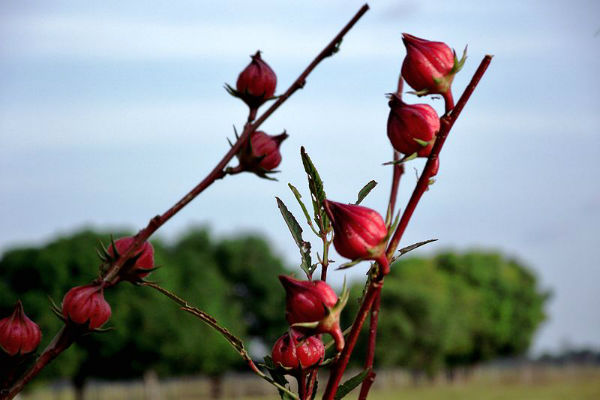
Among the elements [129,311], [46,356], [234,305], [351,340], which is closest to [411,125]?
[351,340]

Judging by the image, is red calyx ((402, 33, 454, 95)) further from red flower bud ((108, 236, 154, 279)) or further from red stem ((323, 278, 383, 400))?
red flower bud ((108, 236, 154, 279))

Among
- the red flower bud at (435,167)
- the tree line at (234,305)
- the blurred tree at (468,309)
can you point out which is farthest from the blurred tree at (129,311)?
the red flower bud at (435,167)

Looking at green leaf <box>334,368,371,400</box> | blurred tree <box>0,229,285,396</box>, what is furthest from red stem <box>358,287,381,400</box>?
blurred tree <box>0,229,285,396</box>

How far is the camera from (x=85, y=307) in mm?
913

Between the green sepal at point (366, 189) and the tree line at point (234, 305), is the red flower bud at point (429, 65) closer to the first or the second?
the green sepal at point (366, 189)

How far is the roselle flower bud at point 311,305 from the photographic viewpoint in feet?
2.64

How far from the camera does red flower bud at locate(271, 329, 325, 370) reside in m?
0.93

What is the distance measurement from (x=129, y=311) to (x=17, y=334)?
3201 cm

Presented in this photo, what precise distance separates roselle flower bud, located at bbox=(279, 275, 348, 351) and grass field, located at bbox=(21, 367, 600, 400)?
121ft

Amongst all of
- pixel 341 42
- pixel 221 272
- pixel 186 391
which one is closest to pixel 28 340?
pixel 341 42

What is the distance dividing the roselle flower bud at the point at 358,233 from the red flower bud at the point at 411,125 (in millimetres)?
107

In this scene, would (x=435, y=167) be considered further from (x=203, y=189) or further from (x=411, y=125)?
(x=203, y=189)

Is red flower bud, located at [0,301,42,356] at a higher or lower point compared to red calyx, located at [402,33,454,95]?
lower

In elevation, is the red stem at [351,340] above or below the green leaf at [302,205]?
below
